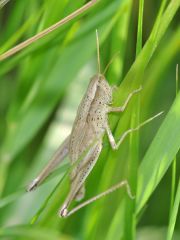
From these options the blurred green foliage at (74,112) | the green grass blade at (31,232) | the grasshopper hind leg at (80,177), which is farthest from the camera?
the grasshopper hind leg at (80,177)

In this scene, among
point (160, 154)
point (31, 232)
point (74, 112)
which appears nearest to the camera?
point (31, 232)

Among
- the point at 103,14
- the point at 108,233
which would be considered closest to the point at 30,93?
the point at 103,14

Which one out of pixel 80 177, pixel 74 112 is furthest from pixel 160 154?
pixel 74 112

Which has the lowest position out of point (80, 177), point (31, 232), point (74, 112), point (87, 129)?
point (31, 232)

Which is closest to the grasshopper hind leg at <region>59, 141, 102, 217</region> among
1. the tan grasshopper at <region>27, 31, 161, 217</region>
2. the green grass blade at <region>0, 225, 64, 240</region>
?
the tan grasshopper at <region>27, 31, 161, 217</region>

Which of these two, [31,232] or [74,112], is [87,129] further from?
[31,232]

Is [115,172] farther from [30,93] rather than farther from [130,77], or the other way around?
[30,93]

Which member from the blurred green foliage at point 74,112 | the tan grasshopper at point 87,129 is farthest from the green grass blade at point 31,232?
the tan grasshopper at point 87,129

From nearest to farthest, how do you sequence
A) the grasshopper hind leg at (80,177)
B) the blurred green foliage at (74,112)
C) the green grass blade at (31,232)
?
the green grass blade at (31,232) < the blurred green foliage at (74,112) < the grasshopper hind leg at (80,177)

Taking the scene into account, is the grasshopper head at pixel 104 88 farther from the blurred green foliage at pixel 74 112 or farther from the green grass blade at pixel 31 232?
the green grass blade at pixel 31 232
